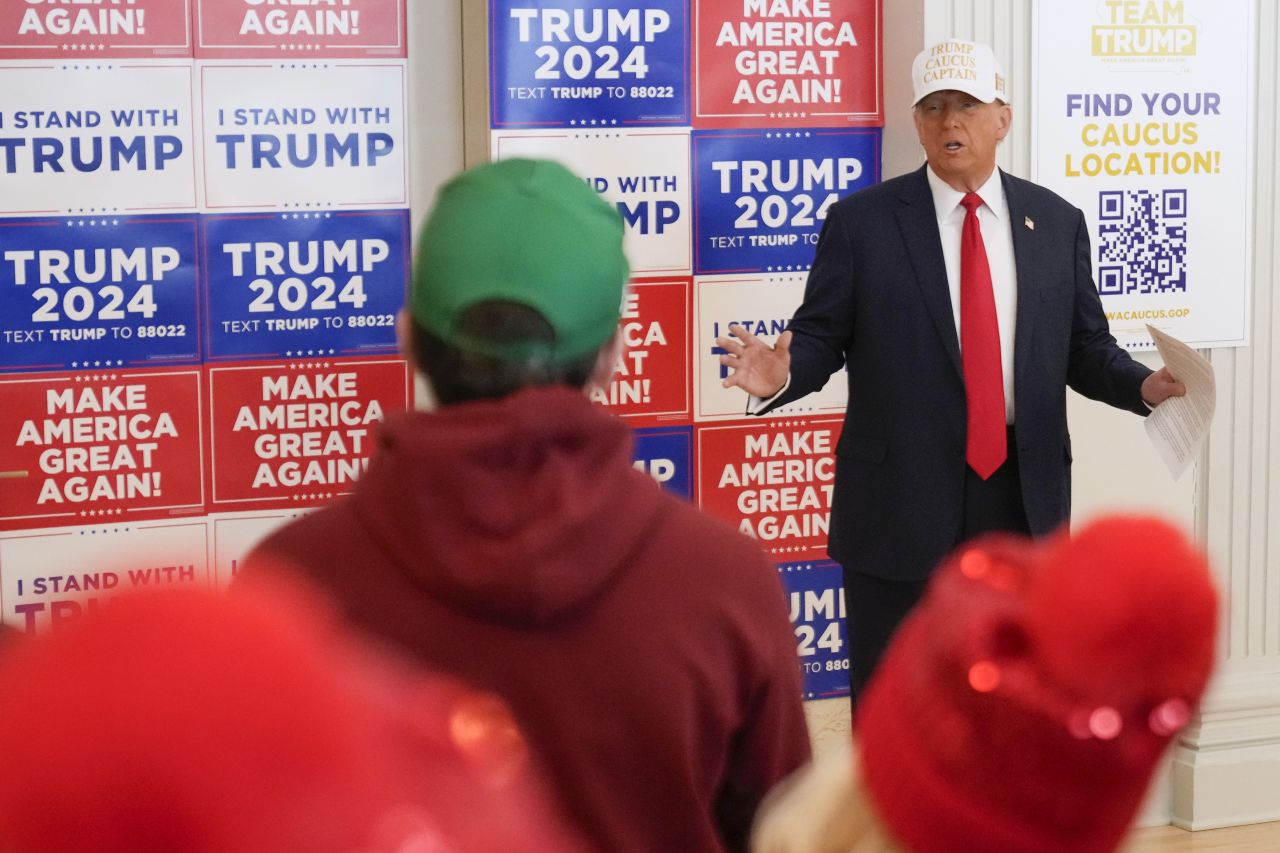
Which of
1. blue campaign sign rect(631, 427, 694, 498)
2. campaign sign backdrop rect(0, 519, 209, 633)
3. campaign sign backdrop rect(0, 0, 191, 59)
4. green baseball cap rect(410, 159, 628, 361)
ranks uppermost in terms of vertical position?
campaign sign backdrop rect(0, 0, 191, 59)

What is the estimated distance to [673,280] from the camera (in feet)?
12.5

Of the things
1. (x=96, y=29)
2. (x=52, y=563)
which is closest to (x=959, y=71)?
(x=96, y=29)

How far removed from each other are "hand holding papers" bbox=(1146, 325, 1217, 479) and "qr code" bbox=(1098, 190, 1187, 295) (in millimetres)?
698

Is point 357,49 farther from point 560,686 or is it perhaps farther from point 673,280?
point 560,686

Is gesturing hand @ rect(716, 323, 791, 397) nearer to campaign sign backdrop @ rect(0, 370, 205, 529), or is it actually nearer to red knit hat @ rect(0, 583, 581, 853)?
campaign sign backdrop @ rect(0, 370, 205, 529)

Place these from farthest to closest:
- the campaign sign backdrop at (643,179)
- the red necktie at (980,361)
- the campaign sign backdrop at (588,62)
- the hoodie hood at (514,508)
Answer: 1. the campaign sign backdrop at (643,179)
2. the campaign sign backdrop at (588,62)
3. the red necktie at (980,361)
4. the hoodie hood at (514,508)

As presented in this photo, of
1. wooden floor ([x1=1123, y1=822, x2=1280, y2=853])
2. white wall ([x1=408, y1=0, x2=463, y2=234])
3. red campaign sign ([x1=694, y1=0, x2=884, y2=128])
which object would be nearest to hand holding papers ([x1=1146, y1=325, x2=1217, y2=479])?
red campaign sign ([x1=694, y1=0, x2=884, y2=128])

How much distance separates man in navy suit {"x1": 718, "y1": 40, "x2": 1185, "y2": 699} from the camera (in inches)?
134

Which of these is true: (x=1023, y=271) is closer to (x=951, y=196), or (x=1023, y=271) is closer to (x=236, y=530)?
(x=951, y=196)

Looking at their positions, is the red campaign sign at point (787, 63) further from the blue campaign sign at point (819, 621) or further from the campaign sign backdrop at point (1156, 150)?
the blue campaign sign at point (819, 621)

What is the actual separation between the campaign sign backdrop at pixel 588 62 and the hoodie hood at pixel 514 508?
2586 mm

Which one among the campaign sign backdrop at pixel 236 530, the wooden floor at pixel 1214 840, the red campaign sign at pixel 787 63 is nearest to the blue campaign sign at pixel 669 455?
the red campaign sign at pixel 787 63

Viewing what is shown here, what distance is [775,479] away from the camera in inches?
156

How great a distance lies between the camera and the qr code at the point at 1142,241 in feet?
13.1
